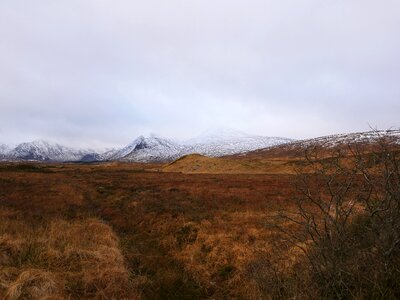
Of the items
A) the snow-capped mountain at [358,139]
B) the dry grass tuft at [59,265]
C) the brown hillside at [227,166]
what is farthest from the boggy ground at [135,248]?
the brown hillside at [227,166]

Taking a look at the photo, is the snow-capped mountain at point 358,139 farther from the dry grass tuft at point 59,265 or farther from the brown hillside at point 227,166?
the brown hillside at point 227,166

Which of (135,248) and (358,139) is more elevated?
(358,139)

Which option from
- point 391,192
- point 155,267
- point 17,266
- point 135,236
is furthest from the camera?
point 135,236

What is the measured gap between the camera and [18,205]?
1911 cm

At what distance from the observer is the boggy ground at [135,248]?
8.76 meters

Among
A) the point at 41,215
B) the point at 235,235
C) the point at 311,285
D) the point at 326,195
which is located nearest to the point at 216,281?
the point at 235,235

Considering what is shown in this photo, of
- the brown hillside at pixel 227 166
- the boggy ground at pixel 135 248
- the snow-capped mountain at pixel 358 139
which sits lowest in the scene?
the boggy ground at pixel 135 248

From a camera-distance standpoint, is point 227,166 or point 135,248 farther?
point 227,166

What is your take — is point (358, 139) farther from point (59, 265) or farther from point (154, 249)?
point (59, 265)

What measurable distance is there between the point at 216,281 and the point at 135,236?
6162 mm

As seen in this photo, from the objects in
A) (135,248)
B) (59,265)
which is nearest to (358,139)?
(135,248)

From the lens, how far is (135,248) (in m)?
13.5

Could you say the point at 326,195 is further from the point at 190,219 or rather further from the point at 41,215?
the point at 41,215

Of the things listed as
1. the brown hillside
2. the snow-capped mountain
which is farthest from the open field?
the brown hillside
